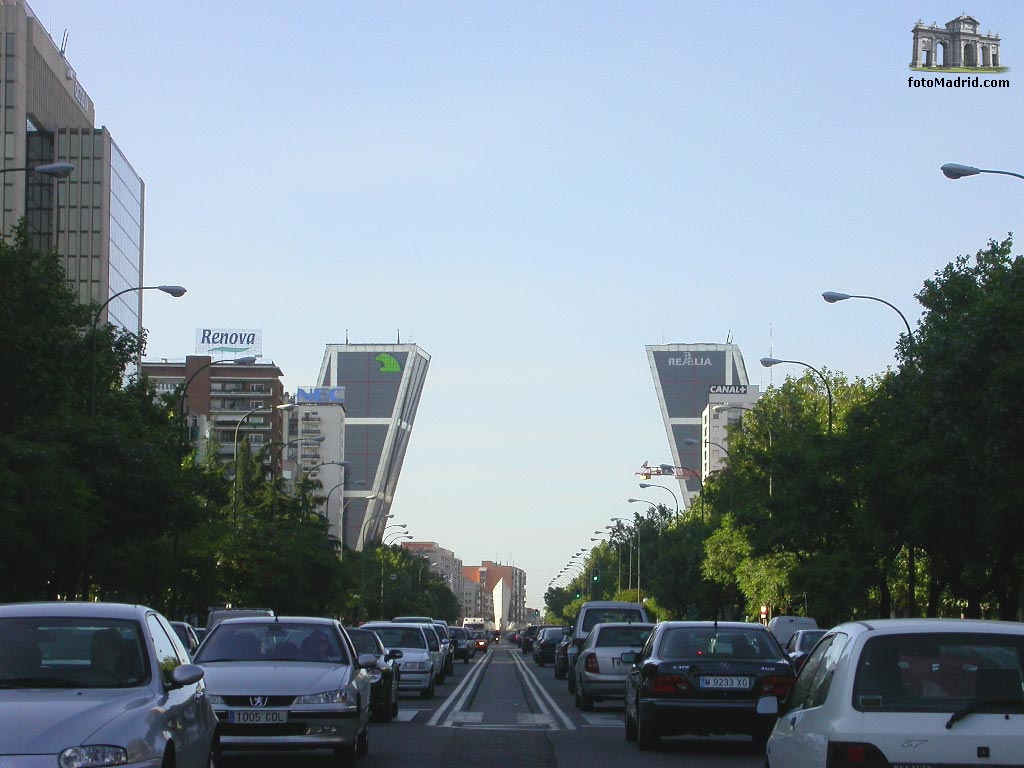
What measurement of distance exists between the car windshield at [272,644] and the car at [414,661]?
48.5 ft

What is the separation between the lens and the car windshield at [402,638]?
33.4 m

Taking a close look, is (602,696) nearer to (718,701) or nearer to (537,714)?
(537,714)

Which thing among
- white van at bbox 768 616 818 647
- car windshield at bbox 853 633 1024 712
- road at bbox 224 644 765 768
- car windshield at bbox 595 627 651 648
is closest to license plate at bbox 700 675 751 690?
road at bbox 224 644 765 768

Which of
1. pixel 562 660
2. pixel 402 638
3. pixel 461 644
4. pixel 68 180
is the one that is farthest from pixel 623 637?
pixel 68 180

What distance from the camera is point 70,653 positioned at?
384 inches

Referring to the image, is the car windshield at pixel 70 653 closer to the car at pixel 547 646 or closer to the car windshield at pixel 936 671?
the car windshield at pixel 936 671

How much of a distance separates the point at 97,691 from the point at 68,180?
106244 millimetres

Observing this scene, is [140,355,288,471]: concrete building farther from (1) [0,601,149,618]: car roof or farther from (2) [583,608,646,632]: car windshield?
(1) [0,601,149,618]: car roof

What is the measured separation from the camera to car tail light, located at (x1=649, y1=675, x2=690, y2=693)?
17672 mm

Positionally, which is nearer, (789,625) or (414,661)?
(414,661)

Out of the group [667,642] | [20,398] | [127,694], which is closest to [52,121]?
[20,398]

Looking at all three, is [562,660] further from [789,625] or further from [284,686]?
[284,686]

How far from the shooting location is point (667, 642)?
18.4 meters

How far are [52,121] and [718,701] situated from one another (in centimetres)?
9967
